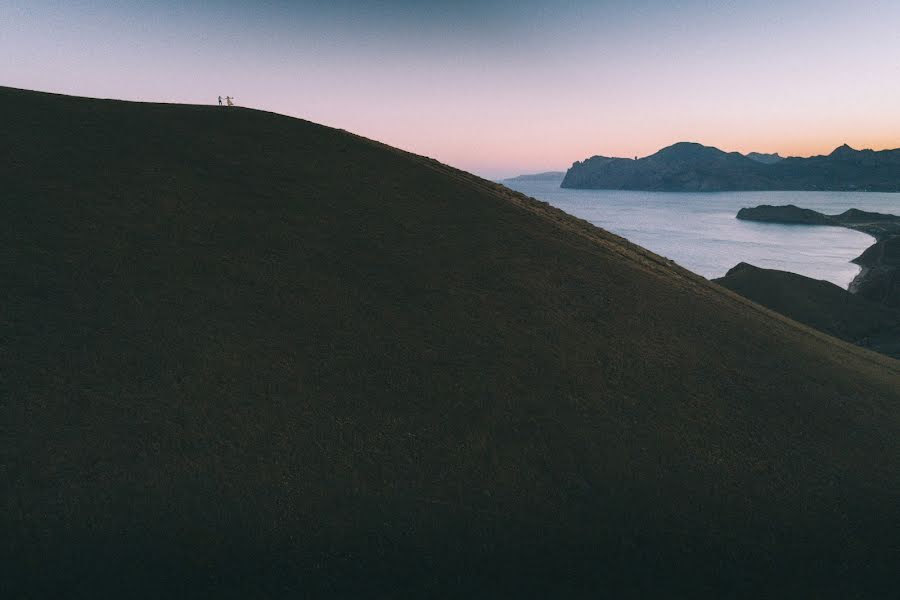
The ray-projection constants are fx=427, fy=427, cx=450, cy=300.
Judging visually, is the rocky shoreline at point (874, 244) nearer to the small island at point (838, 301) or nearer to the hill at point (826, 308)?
the small island at point (838, 301)

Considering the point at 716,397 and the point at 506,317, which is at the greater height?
the point at 506,317

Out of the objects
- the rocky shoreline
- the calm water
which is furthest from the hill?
the calm water

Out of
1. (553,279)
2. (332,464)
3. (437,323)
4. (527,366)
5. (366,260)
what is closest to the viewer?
(332,464)

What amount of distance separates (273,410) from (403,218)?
9961 millimetres

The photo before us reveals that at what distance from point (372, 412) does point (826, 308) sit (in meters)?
44.7

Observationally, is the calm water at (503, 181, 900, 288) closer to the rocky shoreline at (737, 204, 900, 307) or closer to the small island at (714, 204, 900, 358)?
the rocky shoreline at (737, 204, 900, 307)

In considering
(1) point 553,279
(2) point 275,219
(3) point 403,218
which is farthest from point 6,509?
(1) point 553,279

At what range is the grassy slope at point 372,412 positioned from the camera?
741 centimetres

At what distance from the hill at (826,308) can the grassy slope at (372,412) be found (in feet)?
77.2

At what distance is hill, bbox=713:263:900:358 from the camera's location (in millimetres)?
34312

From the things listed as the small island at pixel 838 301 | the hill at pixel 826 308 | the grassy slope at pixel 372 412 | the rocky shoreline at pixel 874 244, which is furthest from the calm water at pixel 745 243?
the grassy slope at pixel 372 412

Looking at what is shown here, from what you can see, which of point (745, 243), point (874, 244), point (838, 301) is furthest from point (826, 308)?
point (745, 243)

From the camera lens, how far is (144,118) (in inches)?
750

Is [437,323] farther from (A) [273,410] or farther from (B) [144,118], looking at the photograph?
(B) [144,118]
